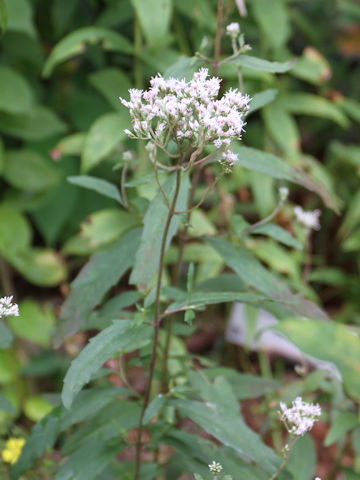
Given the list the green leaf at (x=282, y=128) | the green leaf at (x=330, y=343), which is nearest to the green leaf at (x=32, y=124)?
the green leaf at (x=282, y=128)

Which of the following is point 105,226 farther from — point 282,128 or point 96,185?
point 282,128

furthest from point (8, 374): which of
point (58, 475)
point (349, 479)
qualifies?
point (349, 479)

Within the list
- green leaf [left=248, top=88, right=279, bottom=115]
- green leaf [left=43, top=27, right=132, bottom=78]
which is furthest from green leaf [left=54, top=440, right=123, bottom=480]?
green leaf [left=43, top=27, right=132, bottom=78]

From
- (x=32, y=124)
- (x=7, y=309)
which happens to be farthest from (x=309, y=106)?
(x=7, y=309)

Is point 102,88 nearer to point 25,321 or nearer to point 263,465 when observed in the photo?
point 25,321

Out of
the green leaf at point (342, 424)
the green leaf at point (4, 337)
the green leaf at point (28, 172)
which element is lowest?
the green leaf at point (342, 424)

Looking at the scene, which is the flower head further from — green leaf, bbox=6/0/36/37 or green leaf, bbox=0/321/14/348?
green leaf, bbox=6/0/36/37

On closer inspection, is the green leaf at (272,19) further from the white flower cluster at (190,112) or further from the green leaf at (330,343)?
the green leaf at (330,343)
